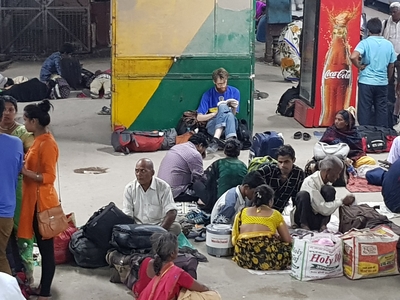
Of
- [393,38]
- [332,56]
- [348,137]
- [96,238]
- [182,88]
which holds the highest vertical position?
[393,38]

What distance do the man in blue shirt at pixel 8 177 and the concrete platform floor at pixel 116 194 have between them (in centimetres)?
106

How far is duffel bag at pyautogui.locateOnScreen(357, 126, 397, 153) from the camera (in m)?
11.9

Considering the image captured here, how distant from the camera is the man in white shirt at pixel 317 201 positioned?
Answer: 8242 millimetres

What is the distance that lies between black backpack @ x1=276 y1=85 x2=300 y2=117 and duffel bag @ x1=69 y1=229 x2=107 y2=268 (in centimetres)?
702

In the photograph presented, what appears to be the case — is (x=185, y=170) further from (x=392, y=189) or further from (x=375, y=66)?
(x=375, y=66)

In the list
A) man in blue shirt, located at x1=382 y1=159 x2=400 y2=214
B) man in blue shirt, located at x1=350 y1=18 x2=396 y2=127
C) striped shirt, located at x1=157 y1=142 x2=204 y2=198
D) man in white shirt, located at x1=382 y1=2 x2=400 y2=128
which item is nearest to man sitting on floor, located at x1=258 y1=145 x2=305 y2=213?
striped shirt, located at x1=157 y1=142 x2=204 y2=198

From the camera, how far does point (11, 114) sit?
22.8 feet

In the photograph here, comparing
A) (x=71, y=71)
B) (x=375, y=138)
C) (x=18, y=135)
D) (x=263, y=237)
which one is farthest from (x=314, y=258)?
(x=71, y=71)

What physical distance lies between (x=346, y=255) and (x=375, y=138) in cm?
461

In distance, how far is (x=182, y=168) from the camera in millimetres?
9328

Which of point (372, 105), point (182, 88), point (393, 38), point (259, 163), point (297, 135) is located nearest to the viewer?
point (259, 163)

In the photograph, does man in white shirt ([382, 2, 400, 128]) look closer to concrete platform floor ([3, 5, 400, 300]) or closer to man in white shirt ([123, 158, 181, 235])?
concrete platform floor ([3, 5, 400, 300])

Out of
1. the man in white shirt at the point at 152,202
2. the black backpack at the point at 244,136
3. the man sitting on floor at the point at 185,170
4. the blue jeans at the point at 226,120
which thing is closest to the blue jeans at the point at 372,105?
the black backpack at the point at 244,136

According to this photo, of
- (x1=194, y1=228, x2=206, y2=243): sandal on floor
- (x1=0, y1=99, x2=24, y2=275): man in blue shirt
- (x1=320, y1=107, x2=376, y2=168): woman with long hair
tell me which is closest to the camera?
(x1=0, y1=99, x2=24, y2=275): man in blue shirt
